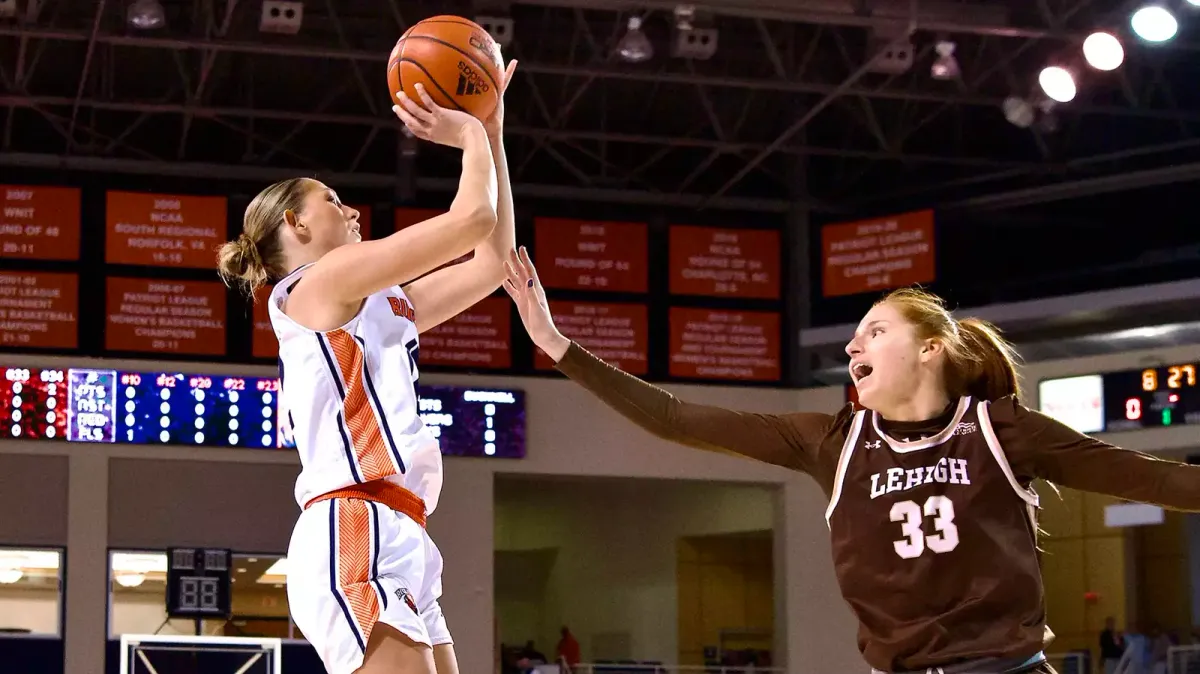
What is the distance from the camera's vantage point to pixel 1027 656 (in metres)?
3.04

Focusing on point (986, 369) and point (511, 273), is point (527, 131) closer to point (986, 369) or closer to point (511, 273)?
point (511, 273)

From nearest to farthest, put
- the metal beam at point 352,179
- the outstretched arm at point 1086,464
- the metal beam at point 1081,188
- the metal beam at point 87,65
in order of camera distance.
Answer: the outstretched arm at point 1086,464 → the metal beam at point 87,65 → the metal beam at point 352,179 → the metal beam at point 1081,188

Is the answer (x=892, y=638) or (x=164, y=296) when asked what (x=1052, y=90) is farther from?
(x=892, y=638)

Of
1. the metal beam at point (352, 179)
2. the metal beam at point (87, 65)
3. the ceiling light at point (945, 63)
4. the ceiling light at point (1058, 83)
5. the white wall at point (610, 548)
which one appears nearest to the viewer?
the metal beam at point (87, 65)

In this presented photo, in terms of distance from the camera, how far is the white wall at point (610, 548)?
18.8m

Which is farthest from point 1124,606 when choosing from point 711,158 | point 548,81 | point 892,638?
point 892,638

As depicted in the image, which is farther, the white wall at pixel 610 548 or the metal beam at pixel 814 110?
the white wall at pixel 610 548

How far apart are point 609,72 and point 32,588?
6719 mm

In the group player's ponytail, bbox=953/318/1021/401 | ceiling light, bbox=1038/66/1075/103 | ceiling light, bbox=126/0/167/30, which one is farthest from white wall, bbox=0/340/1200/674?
player's ponytail, bbox=953/318/1021/401

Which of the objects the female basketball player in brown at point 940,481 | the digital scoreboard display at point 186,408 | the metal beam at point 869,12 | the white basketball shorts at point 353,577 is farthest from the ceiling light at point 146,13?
the female basketball player in brown at point 940,481

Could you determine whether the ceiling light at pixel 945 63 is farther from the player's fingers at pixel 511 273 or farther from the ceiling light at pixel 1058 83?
the player's fingers at pixel 511 273

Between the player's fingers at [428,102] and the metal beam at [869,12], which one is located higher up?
the metal beam at [869,12]

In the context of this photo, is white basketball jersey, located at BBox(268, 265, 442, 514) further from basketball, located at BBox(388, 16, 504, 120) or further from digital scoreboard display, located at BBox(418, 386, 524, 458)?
digital scoreboard display, located at BBox(418, 386, 524, 458)

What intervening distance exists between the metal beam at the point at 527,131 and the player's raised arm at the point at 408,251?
11.5 meters
